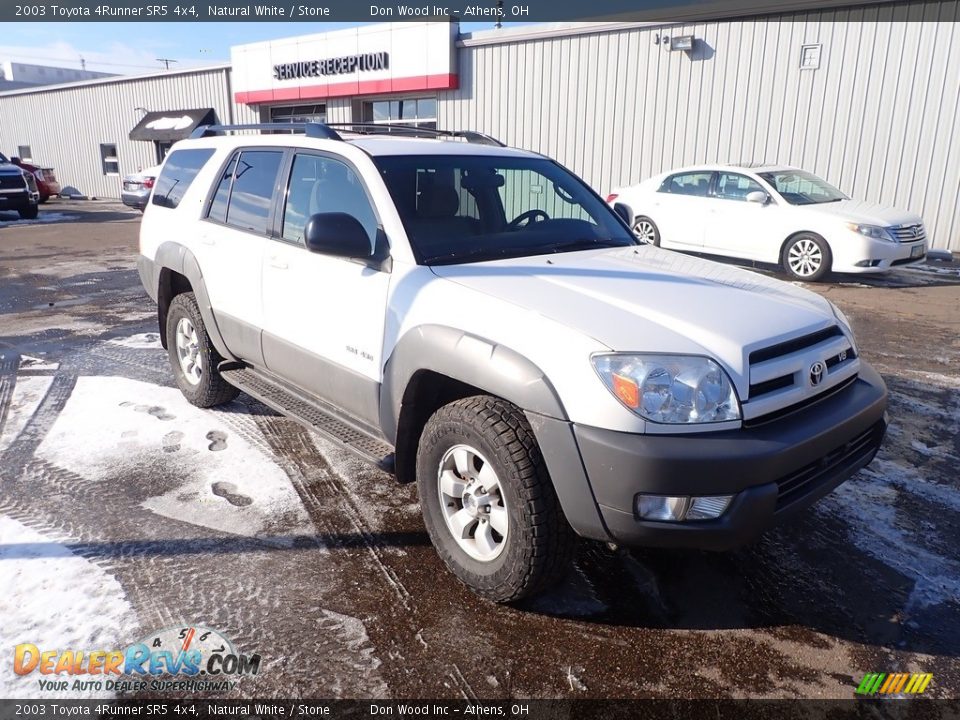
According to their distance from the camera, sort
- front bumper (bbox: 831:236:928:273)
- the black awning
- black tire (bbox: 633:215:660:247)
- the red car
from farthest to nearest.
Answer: the black awning < the red car < black tire (bbox: 633:215:660:247) < front bumper (bbox: 831:236:928:273)

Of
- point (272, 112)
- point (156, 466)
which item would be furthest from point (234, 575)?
point (272, 112)

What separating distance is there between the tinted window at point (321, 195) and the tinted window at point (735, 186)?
28.3 feet

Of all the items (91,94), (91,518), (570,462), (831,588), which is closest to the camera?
(570,462)

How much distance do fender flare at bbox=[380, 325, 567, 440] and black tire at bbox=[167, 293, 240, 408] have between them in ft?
6.64

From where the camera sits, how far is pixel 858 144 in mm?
13180

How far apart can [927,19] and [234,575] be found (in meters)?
14.2

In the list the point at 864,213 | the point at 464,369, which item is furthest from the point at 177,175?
the point at 864,213

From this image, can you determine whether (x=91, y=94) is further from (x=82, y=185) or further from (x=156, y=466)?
(x=156, y=466)

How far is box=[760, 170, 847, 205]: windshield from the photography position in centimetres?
1055

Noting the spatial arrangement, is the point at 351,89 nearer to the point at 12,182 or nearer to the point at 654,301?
the point at 12,182

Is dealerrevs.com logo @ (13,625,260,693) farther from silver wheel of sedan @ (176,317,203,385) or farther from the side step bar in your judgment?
silver wheel of sedan @ (176,317,203,385)

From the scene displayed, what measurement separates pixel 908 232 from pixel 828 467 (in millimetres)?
8678

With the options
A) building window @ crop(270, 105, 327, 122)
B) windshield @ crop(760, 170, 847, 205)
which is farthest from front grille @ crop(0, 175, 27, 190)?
windshield @ crop(760, 170, 847, 205)

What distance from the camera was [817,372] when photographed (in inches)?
114
